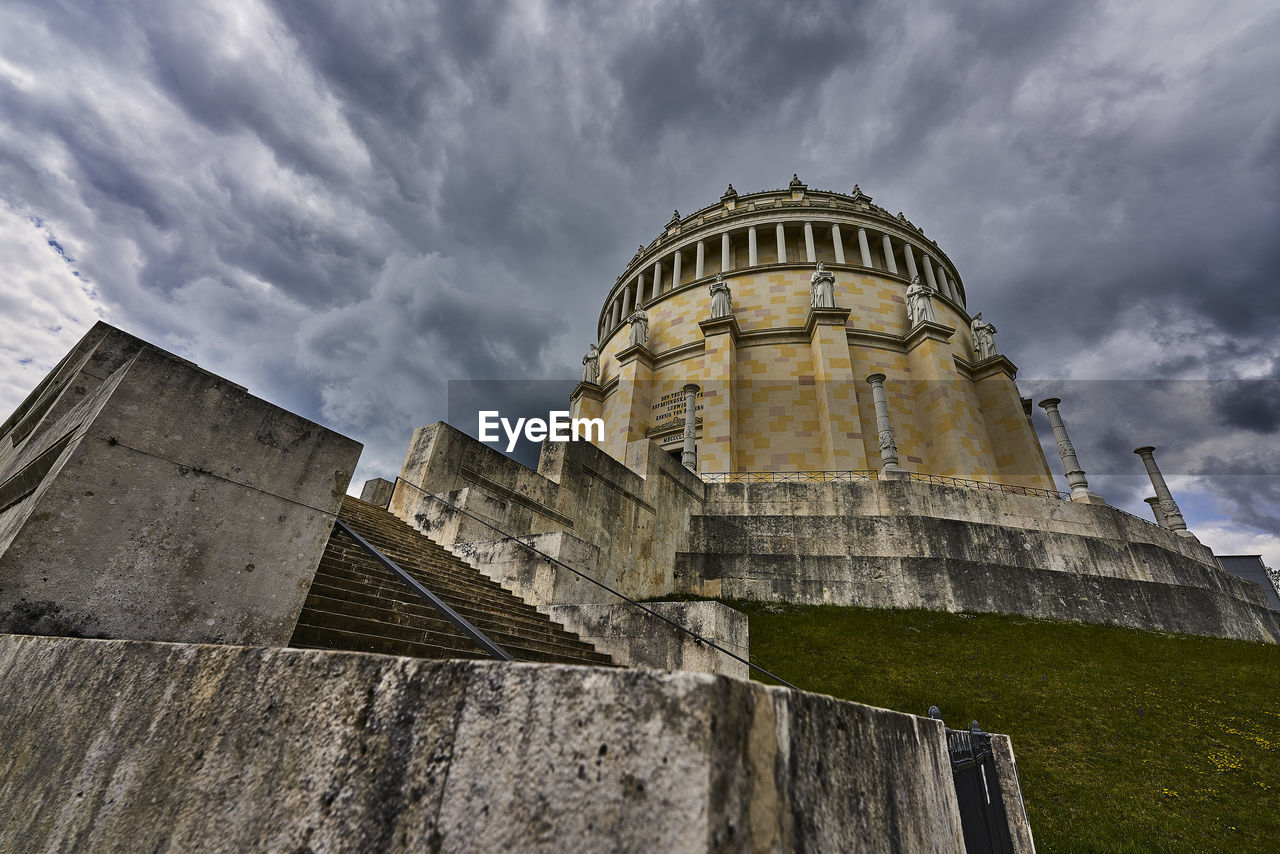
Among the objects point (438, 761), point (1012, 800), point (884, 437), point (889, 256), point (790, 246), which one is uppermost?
point (790, 246)

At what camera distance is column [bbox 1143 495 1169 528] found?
20.2m

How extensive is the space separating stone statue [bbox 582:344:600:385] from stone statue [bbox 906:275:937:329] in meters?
16.1

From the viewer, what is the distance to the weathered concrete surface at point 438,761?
1.26 meters

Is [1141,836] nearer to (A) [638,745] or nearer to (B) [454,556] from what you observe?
(A) [638,745]

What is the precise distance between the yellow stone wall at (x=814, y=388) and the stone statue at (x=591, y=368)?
1.09 m

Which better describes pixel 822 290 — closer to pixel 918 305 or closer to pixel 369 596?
pixel 918 305

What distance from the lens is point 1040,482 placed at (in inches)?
856

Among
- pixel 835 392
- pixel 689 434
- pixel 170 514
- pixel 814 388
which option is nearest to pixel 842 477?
pixel 835 392

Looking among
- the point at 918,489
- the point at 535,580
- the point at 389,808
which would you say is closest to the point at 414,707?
the point at 389,808

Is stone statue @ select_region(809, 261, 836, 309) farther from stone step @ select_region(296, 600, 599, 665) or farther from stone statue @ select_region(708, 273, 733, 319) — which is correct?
stone step @ select_region(296, 600, 599, 665)

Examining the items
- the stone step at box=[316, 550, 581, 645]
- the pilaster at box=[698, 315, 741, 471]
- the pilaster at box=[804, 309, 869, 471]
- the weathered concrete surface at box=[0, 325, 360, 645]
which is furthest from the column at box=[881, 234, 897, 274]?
the weathered concrete surface at box=[0, 325, 360, 645]

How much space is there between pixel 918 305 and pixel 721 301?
30.7 ft

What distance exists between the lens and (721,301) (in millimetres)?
24234

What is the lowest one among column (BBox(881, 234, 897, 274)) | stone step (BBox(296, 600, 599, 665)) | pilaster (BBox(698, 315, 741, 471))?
stone step (BBox(296, 600, 599, 665))
